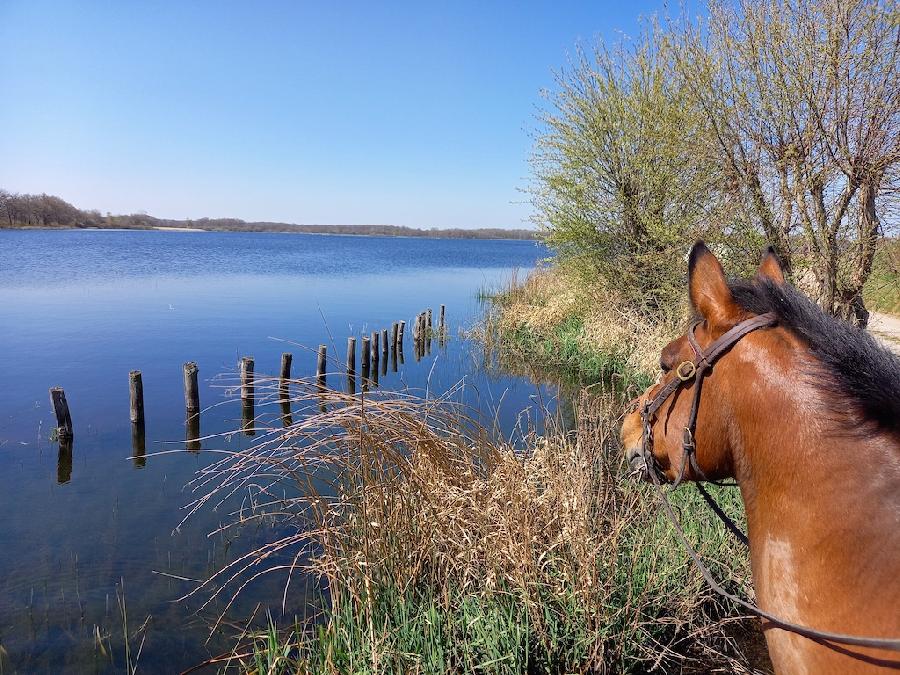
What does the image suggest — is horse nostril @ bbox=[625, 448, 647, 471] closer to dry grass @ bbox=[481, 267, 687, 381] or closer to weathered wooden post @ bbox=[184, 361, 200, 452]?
dry grass @ bbox=[481, 267, 687, 381]

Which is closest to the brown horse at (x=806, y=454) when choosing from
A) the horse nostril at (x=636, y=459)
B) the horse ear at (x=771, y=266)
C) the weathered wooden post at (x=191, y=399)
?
the horse ear at (x=771, y=266)

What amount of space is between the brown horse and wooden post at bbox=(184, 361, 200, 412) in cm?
985

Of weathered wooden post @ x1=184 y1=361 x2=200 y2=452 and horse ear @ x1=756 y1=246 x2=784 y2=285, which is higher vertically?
horse ear @ x1=756 y1=246 x2=784 y2=285

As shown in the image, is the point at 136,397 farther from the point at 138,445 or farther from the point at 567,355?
the point at 567,355

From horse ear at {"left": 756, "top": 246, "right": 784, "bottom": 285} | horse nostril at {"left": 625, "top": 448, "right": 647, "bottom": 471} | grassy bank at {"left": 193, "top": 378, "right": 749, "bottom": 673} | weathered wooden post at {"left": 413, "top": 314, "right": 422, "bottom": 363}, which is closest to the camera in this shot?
horse ear at {"left": 756, "top": 246, "right": 784, "bottom": 285}

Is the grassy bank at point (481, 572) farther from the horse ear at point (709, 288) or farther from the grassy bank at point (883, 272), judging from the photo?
the grassy bank at point (883, 272)

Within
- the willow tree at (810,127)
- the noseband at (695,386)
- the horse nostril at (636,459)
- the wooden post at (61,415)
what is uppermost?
the willow tree at (810,127)

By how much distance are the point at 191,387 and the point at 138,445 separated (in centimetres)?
143

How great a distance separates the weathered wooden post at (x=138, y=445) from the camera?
27.9ft

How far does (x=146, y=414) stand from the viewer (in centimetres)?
1052

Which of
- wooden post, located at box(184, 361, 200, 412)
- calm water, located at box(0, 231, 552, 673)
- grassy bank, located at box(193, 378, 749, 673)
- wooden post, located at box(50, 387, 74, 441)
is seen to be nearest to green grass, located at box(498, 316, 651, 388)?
calm water, located at box(0, 231, 552, 673)

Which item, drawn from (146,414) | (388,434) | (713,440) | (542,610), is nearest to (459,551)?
(542,610)

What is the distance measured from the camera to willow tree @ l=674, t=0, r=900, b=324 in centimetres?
727

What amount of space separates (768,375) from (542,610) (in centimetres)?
231
